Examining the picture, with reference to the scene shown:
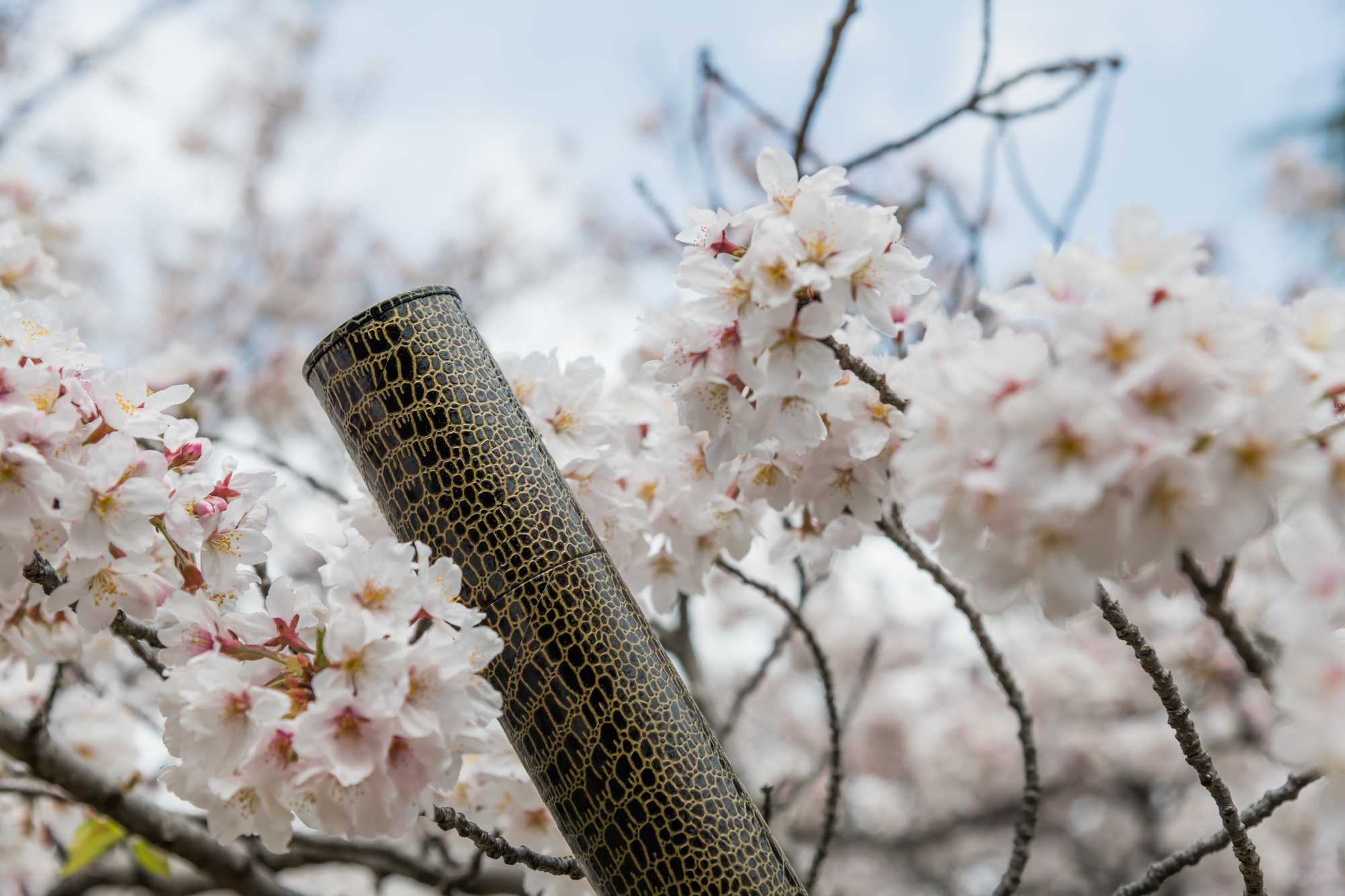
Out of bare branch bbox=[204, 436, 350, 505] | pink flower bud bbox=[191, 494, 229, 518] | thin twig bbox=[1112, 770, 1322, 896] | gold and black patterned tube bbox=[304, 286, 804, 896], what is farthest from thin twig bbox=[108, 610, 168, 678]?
thin twig bbox=[1112, 770, 1322, 896]

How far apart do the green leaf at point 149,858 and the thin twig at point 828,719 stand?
3.21 feet

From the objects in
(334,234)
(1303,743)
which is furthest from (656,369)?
(334,234)

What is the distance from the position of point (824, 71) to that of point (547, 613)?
0.77 metres

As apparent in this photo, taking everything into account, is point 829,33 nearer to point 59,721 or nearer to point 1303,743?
point 1303,743

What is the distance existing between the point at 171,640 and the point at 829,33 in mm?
958

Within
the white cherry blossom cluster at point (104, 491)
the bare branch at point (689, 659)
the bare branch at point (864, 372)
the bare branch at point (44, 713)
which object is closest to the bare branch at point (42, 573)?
the white cherry blossom cluster at point (104, 491)

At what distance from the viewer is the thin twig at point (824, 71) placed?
95cm

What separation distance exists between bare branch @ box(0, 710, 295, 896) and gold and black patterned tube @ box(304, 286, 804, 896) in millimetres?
639

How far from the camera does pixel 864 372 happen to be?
59 cm

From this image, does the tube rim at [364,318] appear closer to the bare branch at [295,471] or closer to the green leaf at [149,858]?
the bare branch at [295,471]

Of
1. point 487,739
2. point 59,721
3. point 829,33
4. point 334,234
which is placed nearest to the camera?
point 487,739

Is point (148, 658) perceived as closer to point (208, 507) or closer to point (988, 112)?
point (208, 507)

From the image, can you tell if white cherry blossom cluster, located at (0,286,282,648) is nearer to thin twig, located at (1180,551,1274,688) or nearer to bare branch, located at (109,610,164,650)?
bare branch, located at (109,610,164,650)

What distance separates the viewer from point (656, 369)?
616 millimetres
